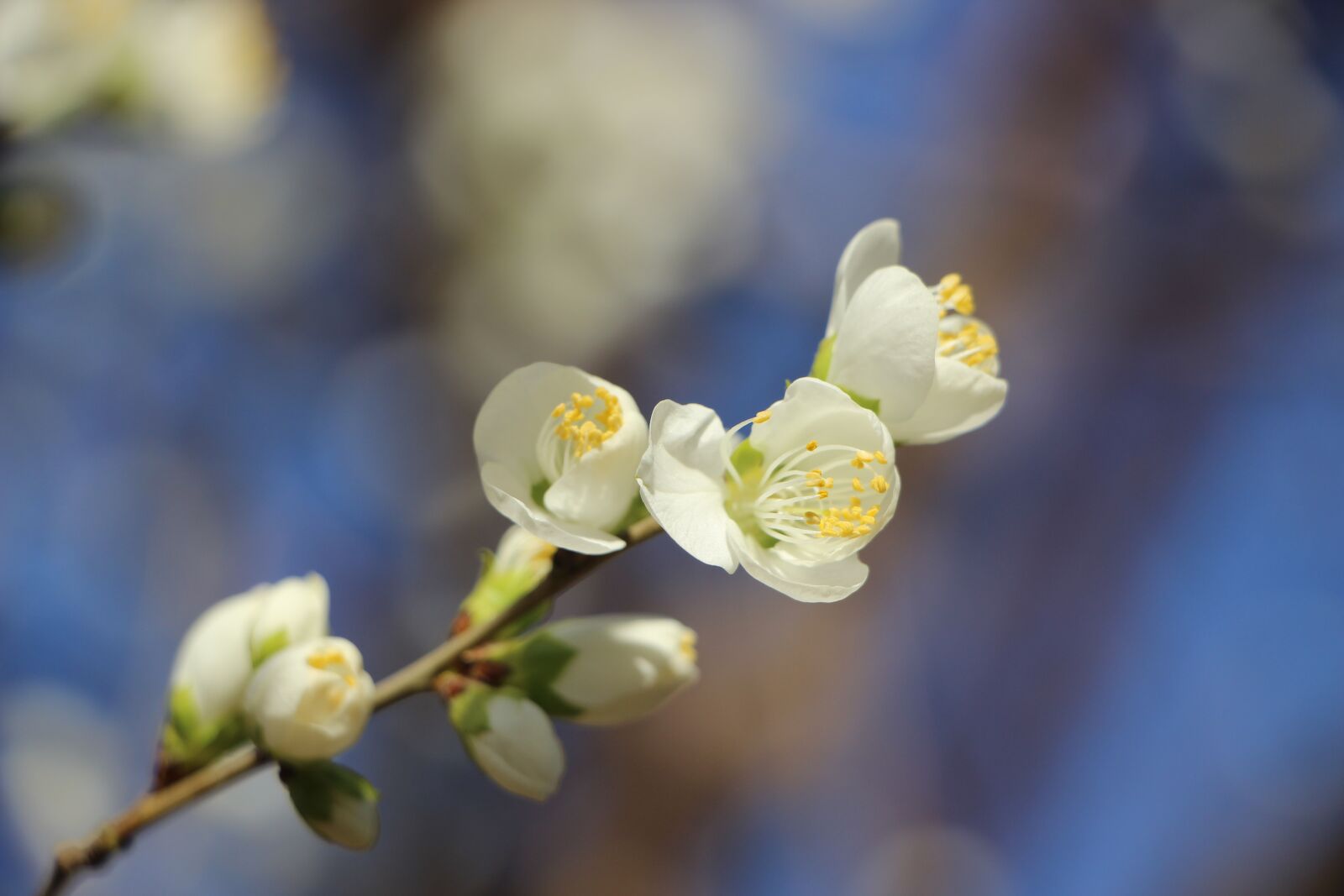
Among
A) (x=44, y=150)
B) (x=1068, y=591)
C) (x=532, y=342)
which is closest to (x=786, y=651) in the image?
(x=1068, y=591)

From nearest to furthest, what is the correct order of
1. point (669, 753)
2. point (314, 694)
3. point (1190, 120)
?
point (314, 694)
point (669, 753)
point (1190, 120)

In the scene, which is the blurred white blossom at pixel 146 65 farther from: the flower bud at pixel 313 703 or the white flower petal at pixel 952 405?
the white flower petal at pixel 952 405

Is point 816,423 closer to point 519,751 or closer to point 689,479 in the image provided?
point 689,479

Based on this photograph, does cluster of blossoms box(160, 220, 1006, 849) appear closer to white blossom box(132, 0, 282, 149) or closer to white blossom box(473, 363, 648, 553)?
white blossom box(473, 363, 648, 553)

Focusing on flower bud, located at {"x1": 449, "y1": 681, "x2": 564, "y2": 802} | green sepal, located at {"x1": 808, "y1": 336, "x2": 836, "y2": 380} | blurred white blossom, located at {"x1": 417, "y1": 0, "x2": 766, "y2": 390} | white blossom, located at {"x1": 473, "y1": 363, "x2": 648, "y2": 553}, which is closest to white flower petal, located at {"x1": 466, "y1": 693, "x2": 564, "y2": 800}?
flower bud, located at {"x1": 449, "y1": 681, "x2": 564, "y2": 802}

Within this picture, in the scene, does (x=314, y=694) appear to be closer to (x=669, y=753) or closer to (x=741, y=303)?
(x=669, y=753)

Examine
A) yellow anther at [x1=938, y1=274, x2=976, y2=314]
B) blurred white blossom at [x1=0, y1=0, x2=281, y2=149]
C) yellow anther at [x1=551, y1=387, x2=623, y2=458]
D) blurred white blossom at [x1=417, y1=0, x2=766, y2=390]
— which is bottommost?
yellow anther at [x1=551, y1=387, x2=623, y2=458]
